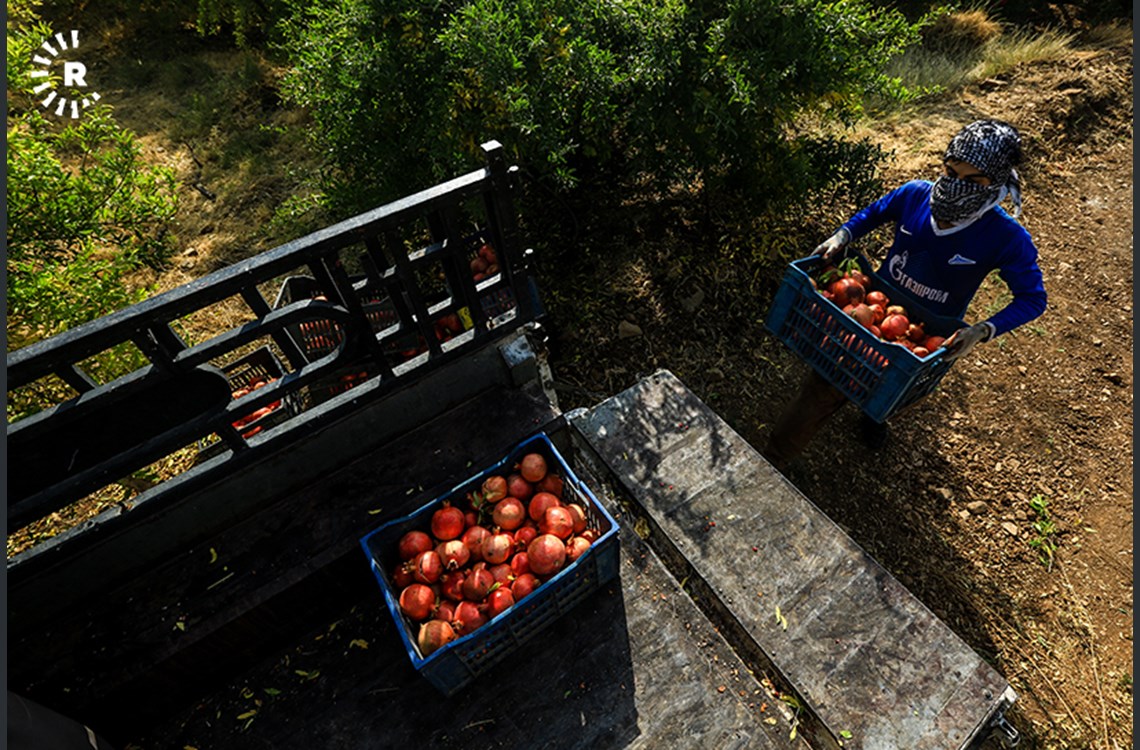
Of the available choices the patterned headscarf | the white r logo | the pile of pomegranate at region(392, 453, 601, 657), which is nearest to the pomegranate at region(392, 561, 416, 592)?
the pile of pomegranate at region(392, 453, 601, 657)

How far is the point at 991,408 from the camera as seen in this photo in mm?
5395

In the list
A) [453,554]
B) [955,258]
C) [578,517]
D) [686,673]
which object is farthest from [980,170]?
[453,554]

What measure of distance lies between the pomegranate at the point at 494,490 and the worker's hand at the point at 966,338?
2.79 m

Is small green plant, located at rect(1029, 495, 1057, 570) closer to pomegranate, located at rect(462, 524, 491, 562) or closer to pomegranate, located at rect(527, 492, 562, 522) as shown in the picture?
pomegranate, located at rect(527, 492, 562, 522)

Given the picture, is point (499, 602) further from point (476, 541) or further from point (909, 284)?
point (909, 284)

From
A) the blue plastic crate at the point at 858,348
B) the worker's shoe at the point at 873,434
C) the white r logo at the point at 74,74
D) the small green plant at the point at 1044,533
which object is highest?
the white r logo at the point at 74,74

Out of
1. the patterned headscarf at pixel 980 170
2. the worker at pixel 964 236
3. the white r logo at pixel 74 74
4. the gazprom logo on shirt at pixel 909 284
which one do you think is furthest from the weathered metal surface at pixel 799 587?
the white r logo at pixel 74 74

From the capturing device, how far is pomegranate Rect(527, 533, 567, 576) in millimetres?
2783

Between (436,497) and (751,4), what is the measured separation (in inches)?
180

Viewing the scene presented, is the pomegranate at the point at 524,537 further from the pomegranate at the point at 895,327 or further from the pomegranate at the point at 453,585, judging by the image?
the pomegranate at the point at 895,327

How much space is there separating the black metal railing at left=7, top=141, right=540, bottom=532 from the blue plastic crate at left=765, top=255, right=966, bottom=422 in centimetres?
205

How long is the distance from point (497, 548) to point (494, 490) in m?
0.33

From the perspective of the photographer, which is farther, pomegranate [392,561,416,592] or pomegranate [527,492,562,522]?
pomegranate [527,492,562,522]

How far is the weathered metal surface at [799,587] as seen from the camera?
287cm
